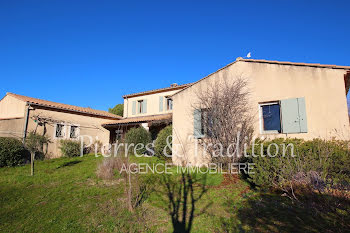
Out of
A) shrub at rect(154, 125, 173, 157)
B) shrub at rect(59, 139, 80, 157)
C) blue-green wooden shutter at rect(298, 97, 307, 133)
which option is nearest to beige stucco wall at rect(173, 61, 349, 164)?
blue-green wooden shutter at rect(298, 97, 307, 133)

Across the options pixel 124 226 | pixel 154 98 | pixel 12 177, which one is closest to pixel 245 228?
pixel 124 226

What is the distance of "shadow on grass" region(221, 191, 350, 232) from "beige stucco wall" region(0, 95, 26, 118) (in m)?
14.8

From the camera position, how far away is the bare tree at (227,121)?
854 cm

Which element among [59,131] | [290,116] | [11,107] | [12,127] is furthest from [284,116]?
[11,107]

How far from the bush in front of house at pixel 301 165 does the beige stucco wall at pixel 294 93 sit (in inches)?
38.3

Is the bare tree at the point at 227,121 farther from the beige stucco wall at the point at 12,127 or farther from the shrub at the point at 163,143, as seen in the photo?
the beige stucco wall at the point at 12,127

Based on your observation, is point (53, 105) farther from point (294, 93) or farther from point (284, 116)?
point (294, 93)

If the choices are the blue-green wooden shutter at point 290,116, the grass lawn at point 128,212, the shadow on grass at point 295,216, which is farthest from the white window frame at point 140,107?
the shadow on grass at point 295,216

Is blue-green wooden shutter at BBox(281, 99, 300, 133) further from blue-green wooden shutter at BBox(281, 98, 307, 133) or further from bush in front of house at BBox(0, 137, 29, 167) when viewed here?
bush in front of house at BBox(0, 137, 29, 167)

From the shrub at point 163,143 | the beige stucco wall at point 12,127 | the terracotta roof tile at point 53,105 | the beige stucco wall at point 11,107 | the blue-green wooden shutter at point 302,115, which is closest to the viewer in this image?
the blue-green wooden shutter at point 302,115

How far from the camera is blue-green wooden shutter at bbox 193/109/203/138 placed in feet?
32.3

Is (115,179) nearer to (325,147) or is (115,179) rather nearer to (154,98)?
(325,147)

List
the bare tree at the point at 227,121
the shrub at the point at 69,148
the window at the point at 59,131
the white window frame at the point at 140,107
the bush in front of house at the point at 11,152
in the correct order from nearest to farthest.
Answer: the bare tree at the point at 227,121 < the bush in front of house at the point at 11,152 < the shrub at the point at 69,148 < the window at the point at 59,131 < the white window frame at the point at 140,107

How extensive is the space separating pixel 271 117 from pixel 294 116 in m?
0.96
